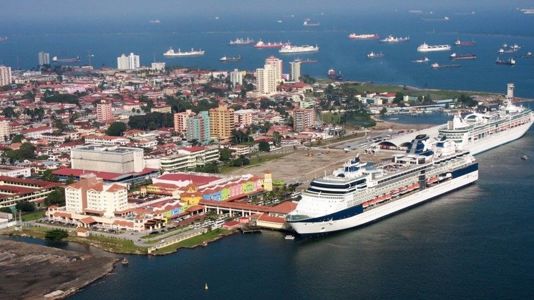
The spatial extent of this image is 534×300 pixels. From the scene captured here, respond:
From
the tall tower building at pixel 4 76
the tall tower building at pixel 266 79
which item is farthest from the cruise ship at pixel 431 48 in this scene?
the tall tower building at pixel 4 76

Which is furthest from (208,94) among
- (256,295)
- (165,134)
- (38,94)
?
(256,295)

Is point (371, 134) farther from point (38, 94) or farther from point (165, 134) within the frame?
point (38, 94)

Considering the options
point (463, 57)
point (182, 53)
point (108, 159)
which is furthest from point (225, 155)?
point (182, 53)

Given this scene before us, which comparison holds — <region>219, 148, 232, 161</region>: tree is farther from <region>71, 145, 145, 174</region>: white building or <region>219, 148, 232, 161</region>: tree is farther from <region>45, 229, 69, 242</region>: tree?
<region>45, 229, 69, 242</region>: tree

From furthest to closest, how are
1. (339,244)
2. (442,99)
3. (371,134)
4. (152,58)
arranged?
(152,58) < (442,99) < (371,134) < (339,244)

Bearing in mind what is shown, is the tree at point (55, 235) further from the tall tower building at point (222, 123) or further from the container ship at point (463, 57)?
the container ship at point (463, 57)

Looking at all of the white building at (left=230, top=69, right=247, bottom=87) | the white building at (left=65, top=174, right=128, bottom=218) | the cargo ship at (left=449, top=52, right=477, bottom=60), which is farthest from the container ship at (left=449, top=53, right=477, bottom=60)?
the white building at (left=65, top=174, right=128, bottom=218)
